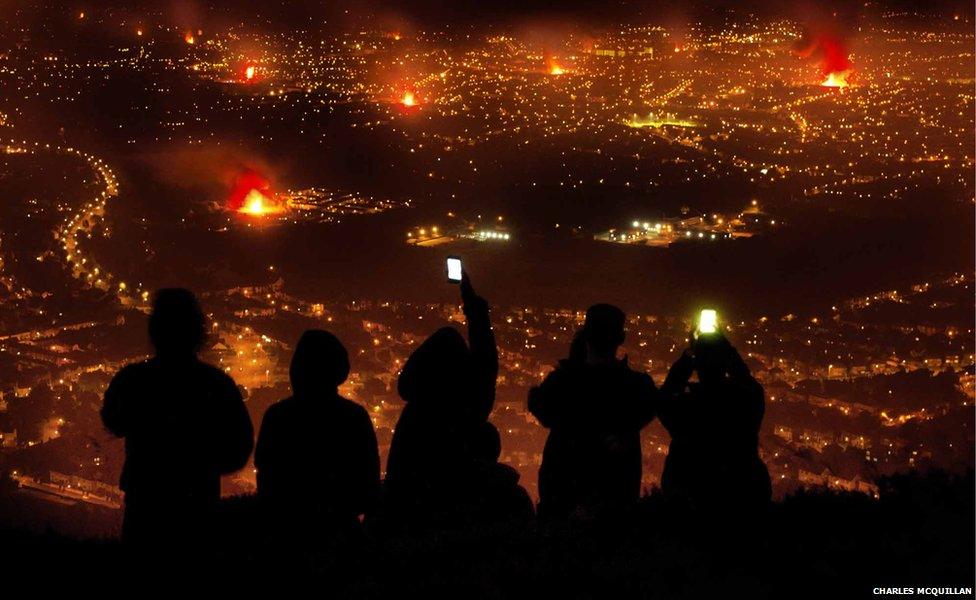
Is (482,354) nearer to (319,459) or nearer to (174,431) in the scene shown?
(319,459)

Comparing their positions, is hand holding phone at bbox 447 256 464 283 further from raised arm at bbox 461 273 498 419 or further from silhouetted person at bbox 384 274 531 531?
silhouetted person at bbox 384 274 531 531

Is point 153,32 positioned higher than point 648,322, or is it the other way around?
point 153,32

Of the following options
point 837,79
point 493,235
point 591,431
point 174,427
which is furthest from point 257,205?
point 837,79

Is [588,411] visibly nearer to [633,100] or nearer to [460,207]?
[460,207]

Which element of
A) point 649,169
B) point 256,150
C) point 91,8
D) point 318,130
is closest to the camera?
point 649,169

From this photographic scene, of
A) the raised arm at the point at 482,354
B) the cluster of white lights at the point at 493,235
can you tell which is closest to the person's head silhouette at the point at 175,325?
the raised arm at the point at 482,354

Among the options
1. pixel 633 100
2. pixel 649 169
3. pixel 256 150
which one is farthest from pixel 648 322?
pixel 633 100

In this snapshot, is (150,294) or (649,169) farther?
(649,169)

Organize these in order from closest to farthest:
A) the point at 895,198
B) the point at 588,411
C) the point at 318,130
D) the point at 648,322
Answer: the point at 588,411 < the point at 648,322 < the point at 895,198 < the point at 318,130

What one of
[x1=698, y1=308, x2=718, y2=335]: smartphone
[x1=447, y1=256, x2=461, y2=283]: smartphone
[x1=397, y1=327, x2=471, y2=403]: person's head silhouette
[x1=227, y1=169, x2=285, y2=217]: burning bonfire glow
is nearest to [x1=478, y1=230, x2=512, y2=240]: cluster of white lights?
[x1=227, y1=169, x2=285, y2=217]: burning bonfire glow
